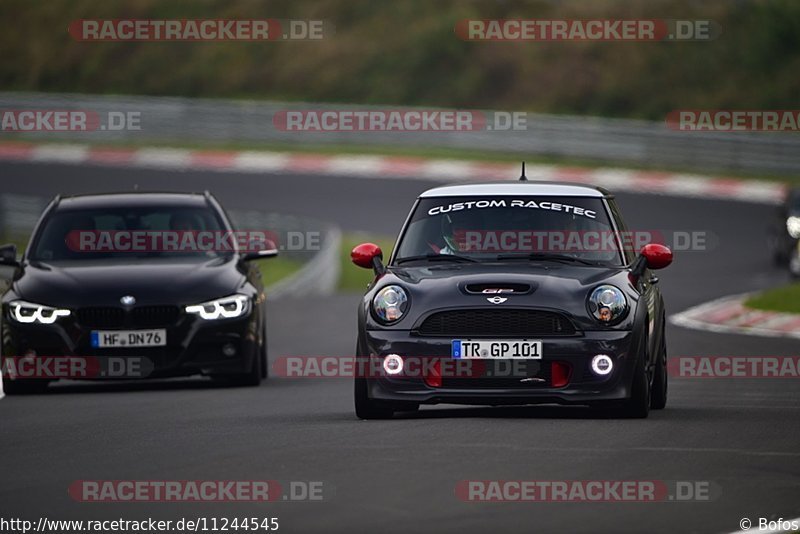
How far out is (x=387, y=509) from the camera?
761cm

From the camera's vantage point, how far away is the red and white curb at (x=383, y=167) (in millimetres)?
→ 37844

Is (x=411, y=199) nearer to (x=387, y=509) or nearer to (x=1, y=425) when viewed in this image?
(x=1, y=425)

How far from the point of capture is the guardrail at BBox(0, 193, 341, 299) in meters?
25.5

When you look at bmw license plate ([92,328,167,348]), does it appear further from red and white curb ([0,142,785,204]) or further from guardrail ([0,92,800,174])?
guardrail ([0,92,800,174])

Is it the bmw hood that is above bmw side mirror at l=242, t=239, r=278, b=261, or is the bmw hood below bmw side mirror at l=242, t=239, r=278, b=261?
below

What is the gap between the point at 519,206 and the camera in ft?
38.0

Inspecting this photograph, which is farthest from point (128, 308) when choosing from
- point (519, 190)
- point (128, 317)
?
point (519, 190)

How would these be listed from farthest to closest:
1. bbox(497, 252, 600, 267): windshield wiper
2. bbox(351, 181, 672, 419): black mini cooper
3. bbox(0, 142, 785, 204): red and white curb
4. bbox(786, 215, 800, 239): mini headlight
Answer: bbox(0, 142, 785, 204): red and white curb, bbox(786, 215, 800, 239): mini headlight, bbox(497, 252, 600, 267): windshield wiper, bbox(351, 181, 672, 419): black mini cooper

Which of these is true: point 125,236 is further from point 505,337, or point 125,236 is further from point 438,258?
point 505,337

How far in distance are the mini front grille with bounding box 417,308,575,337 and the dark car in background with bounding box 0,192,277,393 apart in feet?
11.6

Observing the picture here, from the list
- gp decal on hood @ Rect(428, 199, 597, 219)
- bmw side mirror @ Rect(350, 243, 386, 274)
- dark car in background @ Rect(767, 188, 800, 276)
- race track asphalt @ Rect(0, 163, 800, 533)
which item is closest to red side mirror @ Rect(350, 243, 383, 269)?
bmw side mirror @ Rect(350, 243, 386, 274)

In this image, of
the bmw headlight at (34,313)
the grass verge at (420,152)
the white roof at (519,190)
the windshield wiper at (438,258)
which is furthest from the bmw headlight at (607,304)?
the grass verge at (420,152)

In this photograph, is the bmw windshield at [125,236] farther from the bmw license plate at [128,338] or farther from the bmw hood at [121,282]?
the bmw license plate at [128,338]

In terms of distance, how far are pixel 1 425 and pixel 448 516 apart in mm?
4805
